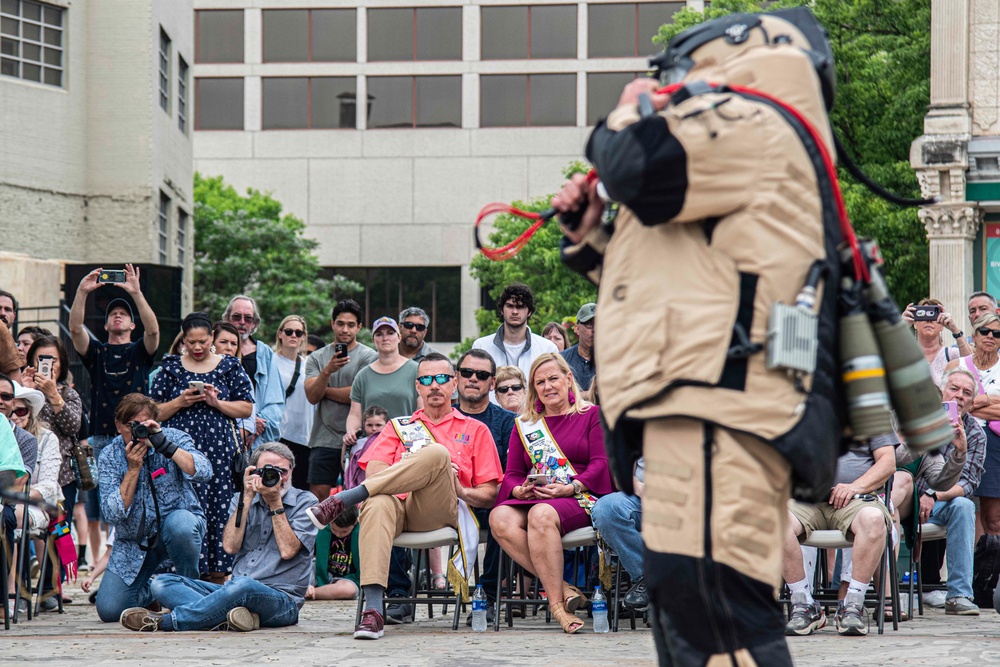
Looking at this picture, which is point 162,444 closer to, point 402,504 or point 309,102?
point 402,504

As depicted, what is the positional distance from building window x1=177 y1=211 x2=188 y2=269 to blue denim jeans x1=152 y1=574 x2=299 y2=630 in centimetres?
2462

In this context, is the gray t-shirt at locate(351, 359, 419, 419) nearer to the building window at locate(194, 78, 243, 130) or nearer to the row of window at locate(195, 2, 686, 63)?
the row of window at locate(195, 2, 686, 63)

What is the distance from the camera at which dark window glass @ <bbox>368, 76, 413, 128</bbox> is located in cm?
5891

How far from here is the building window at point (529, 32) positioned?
191 feet

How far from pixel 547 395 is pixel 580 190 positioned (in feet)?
16.7

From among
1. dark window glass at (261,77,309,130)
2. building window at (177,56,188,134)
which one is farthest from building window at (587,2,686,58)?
building window at (177,56,188,134)

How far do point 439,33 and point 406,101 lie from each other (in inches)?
124

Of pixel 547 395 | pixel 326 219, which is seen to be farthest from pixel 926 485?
pixel 326 219

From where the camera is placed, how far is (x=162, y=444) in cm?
871

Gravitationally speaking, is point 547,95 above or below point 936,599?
above

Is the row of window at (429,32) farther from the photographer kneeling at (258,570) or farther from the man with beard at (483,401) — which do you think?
the photographer kneeling at (258,570)

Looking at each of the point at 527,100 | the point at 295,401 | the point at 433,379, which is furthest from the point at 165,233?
the point at 527,100

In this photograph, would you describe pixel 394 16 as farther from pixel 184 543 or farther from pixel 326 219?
pixel 184 543

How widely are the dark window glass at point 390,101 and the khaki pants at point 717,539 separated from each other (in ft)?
184
